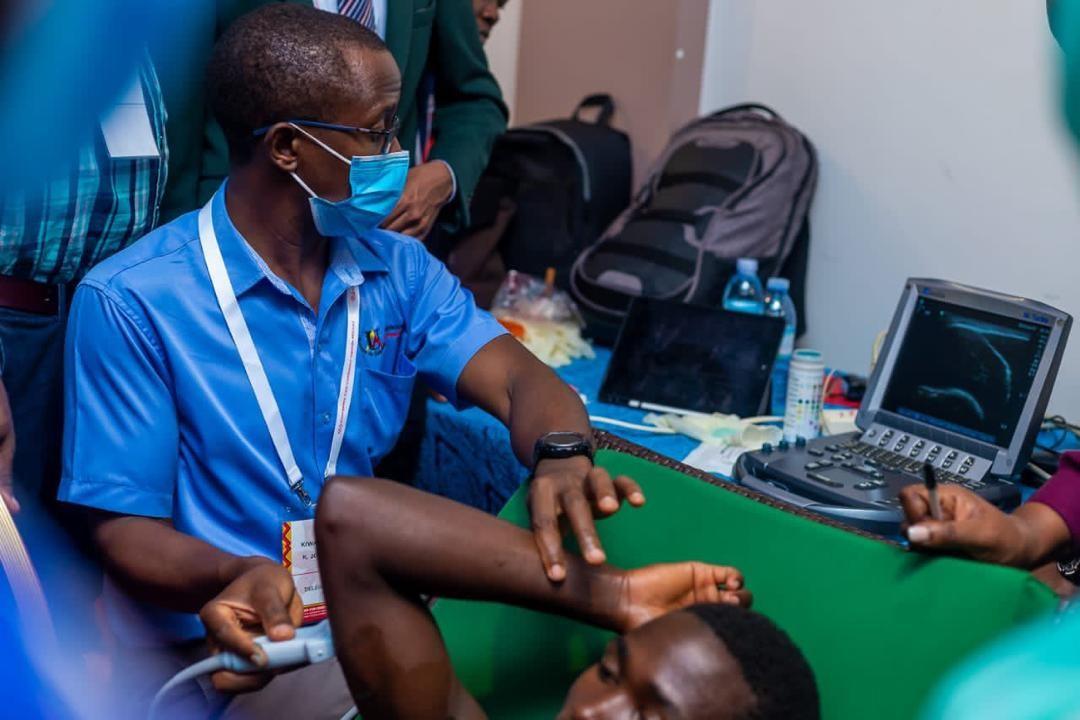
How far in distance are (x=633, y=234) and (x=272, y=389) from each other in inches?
56.8

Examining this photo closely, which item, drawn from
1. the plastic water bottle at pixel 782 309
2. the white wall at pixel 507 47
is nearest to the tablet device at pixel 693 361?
the plastic water bottle at pixel 782 309

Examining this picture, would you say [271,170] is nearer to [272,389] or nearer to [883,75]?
[272,389]

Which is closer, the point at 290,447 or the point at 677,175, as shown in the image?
the point at 290,447

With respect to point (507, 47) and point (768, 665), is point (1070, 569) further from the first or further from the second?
point (507, 47)

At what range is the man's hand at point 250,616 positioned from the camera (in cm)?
120

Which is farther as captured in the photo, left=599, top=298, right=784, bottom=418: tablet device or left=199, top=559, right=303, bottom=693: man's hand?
left=599, top=298, right=784, bottom=418: tablet device

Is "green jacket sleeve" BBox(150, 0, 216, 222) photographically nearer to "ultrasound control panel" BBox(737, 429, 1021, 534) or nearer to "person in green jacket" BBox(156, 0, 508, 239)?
"person in green jacket" BBox(156, 0, 508, 239)

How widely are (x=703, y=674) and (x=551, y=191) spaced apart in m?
2.29

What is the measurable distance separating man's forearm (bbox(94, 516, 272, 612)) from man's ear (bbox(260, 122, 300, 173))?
54 centimetres

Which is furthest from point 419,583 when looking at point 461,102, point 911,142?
point 911,142

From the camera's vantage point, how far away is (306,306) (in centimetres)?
166

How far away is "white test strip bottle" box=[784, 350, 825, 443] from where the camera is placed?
2.16 metres

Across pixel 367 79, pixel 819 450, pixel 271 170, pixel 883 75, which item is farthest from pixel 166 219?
pixel 883 75

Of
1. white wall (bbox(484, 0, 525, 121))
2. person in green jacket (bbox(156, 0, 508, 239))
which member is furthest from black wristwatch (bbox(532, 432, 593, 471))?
white wall (bbox(484, 0, 525, 121))
